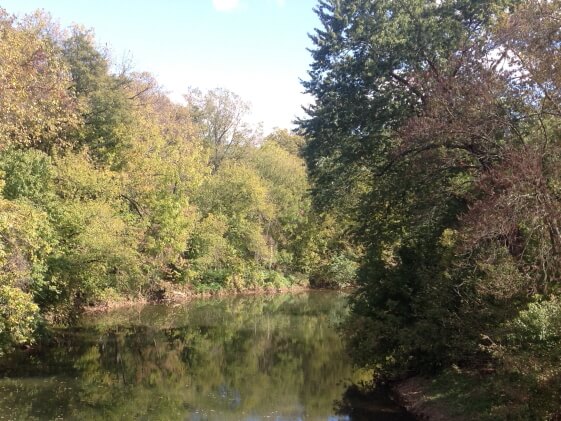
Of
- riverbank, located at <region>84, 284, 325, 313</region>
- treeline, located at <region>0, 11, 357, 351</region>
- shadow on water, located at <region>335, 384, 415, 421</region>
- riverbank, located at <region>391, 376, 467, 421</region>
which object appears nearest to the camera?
riverbank, located at <region>391, 376, 467, 421</region>

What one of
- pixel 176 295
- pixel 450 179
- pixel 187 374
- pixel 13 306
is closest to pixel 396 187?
pixel 450 179

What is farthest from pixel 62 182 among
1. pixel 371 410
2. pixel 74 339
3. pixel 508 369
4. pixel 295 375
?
pixel 508 369

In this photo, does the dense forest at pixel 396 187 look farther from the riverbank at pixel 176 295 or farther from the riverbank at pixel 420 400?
the riverbank at pixel 176 295

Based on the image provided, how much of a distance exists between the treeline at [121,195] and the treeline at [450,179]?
3.73 meters

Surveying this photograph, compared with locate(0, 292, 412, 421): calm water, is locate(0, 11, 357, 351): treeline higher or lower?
higher

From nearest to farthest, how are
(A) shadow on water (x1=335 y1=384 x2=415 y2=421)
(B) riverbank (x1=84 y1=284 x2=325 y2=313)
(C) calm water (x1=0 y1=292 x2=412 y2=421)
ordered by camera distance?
(A) shadow on water (x1=335 y1=384 x2=415 y2=421)
(C) calm water (x1=0 y1=292 x2=412 y2=421)
(B) riverbank (x1=84 y1=284 x2=325 y2=313)

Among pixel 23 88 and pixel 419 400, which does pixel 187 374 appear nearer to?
pixel 419 400

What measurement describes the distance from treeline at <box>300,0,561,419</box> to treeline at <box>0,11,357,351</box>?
12.2ft

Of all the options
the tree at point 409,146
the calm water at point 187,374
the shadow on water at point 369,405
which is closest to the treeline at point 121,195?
the calm water at point 187,374

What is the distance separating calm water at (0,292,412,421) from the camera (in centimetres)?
1521

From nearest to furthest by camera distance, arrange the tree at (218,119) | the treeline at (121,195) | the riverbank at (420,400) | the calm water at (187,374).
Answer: the riverbank at (420,400), the calm water at (187,374), the treeline at (121,195), the tree at (218,119)

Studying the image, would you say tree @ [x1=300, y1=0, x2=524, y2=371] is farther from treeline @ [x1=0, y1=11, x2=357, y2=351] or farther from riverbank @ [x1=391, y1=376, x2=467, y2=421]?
treeline @ [x1=0, y1=11, x2=357, y2=351]

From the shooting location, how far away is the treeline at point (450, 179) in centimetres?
1097

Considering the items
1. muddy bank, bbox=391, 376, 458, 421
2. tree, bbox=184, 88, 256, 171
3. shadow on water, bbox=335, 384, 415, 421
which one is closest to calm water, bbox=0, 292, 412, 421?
shadow on water, bbox=335, 384, 415, 421
